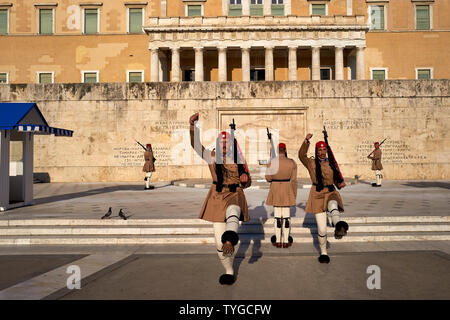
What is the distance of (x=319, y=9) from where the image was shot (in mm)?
36312

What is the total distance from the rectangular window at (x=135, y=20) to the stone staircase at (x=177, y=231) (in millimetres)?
33606

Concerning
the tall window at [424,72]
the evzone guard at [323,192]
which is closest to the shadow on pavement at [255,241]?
the evzone guard at [323,192]

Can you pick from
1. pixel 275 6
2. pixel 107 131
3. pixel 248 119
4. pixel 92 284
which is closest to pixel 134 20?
pixel 275 6

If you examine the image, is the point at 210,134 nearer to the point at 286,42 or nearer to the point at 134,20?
the point at 286,42

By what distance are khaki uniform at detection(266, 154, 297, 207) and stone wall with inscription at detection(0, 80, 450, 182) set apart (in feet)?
43.8

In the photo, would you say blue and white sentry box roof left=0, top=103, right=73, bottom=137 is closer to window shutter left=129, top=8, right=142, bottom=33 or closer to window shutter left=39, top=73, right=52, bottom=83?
window shutter left=129, top=8, right=142, bottom=33

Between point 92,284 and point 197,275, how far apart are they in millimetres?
1467

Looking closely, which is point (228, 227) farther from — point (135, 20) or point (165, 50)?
point (135, 20)

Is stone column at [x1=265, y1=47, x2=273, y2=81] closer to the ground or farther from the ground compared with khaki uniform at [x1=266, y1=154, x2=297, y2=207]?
farther from the ground

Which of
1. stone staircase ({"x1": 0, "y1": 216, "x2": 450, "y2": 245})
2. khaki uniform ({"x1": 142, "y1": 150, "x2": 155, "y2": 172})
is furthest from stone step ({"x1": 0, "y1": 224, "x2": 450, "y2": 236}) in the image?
khaki uniform ({"x1": 142, "y1": 150, "x2": 155, "y2": 172})

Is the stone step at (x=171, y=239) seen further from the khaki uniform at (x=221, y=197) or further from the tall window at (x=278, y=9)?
the tall window at (x=278, y=9)

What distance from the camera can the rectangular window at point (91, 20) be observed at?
36.6 meters

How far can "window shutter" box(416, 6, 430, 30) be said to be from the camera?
36.2 m

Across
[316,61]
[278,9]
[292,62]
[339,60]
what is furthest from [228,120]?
[278,9]
